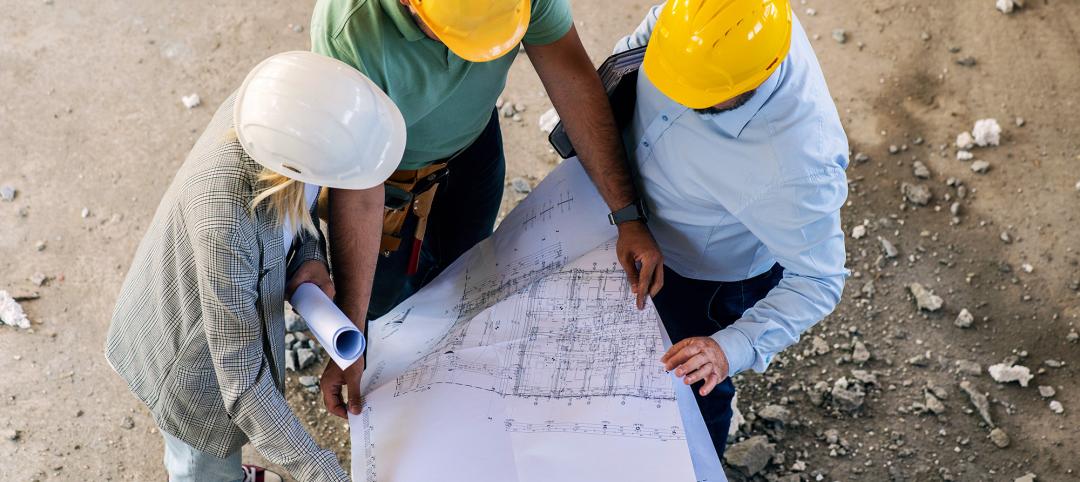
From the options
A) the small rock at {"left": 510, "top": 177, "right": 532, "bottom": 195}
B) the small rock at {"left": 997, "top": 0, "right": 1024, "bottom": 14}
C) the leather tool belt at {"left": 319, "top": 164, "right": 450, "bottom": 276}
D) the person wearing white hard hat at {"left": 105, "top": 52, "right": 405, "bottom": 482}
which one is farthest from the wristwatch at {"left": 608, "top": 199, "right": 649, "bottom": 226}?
the small rock at {"left": 997, "top": 0, "right": 1024, "bottom": 14}

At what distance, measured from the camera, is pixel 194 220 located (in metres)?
2.00

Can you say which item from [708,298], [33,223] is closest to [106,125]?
[33,223]

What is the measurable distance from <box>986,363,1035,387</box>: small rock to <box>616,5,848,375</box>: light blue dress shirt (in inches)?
62.5

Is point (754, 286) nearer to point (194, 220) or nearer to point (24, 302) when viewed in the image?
point (194, 220)

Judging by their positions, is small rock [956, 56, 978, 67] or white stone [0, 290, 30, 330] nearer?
white stone [0, 290, 30, 330]

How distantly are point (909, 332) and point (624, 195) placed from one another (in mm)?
1877

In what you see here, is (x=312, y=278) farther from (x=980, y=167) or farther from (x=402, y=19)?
(x=980, y=167)

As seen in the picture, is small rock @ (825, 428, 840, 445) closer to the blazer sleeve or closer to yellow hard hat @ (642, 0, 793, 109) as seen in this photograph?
yellow hard hat @ (642, 0, 793, 109)

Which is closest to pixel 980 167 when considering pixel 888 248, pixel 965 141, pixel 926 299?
pixel 965 141

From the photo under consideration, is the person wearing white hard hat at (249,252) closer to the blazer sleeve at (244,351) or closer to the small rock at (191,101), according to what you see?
the blazer sleeve at (244,351)

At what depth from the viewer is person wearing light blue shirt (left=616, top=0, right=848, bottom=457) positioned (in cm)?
216

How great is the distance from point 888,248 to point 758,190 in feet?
6.69

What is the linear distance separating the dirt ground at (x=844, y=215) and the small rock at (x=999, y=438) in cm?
2

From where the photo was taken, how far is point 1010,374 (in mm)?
3648
